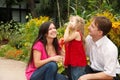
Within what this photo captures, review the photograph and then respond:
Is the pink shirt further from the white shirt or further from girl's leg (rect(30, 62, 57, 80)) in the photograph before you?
the white shirt

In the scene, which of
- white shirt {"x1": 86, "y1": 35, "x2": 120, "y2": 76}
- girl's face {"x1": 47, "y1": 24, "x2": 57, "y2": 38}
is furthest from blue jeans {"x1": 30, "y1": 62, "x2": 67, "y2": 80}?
white shirt {"x1": 86, "y1": 35, "x2": 120, "y2": 76}

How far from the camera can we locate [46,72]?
505 centimetres

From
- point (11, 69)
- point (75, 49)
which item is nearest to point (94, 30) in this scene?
point (75, 49)

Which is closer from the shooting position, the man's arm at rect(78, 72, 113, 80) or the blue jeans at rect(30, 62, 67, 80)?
the man's arm at rect(78, 72, 113, 80)

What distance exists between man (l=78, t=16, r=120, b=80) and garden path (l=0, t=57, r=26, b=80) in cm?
360

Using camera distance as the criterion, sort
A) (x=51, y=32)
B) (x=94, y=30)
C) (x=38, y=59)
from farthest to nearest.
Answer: (x=51, y=32)
(x=38, y=59)
(x=94, y=30)

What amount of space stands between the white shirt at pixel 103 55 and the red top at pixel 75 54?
95mm

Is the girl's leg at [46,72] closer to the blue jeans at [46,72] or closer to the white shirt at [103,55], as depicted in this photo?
the blue jeans at [46,72]

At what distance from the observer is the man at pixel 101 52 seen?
15.3 feet

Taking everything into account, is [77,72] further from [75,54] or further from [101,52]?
[101,52]

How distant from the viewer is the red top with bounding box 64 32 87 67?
17.0ft

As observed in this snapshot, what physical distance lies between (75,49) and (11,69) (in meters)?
4.80

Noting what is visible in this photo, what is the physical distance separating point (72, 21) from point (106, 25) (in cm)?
54

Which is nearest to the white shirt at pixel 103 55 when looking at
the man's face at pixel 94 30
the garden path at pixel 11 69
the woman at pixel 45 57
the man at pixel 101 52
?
the man at pixel 101 52
